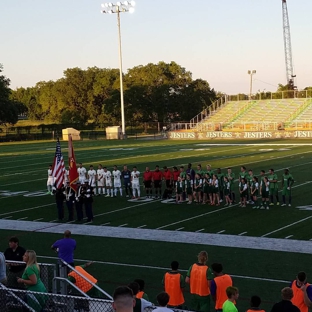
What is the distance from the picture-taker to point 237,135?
6606cm

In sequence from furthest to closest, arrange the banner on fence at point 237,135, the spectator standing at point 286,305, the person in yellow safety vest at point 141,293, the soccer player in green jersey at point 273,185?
the banner on fence at point 237,135, the soccer player in green jersey at point 273,185, the person in yellow safety vest at point 141,293, the spectator standing at point 286,305

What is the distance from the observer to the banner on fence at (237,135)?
61794mm

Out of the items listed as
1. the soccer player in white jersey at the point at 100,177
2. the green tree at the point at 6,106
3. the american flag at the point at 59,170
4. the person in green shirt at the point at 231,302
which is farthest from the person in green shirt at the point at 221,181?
the green tree at the point at 6,106

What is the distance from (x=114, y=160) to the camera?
1537 inches

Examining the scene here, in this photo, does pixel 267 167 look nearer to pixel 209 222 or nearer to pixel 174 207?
pixel 174 207

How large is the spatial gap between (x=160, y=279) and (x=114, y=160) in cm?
2739

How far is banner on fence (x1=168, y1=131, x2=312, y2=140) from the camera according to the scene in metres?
61.8

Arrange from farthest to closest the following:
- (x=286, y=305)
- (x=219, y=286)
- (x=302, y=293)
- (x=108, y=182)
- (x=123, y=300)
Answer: (x=108, y=182) → (x=219, y=286) → (x=302, y=293) → (x=286, y=305) → (x=123, y=300)

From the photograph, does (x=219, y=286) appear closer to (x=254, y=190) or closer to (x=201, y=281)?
(x=201, y=281)

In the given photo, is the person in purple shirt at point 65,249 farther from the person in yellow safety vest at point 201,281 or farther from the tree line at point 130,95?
the tree line at point 130,95

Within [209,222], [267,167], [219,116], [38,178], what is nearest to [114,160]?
[38,178]

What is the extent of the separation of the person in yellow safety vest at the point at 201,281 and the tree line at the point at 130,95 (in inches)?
2566

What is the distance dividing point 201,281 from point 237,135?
58.4 m

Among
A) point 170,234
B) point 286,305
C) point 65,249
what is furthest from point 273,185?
point 286,305
